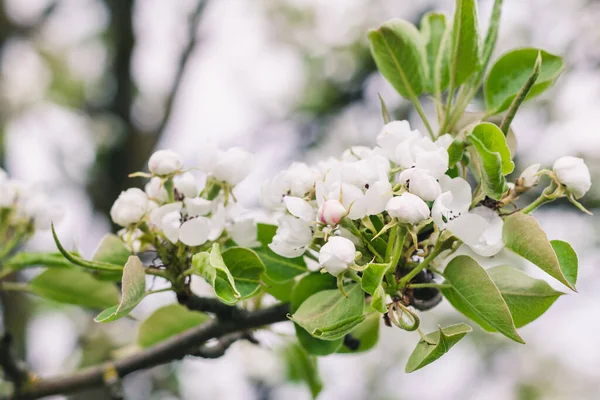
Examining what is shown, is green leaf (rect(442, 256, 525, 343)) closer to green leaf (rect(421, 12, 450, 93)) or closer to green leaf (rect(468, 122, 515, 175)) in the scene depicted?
green leaf (rect(468, 122, 515, 175))

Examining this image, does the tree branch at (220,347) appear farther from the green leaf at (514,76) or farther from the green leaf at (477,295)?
the green leaf at (514,76)

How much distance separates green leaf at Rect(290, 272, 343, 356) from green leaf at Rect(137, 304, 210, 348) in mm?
217

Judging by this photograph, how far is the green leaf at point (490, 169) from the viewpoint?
0.47 meters

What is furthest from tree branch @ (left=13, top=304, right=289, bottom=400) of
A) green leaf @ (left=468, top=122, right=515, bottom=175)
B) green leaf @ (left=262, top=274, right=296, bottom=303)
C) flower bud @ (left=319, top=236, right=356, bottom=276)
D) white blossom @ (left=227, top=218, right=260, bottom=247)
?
green leaf @ (left=468, top=122, right=515, bottom=175)

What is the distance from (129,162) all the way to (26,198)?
6.28 ft

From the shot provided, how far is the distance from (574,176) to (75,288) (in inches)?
27.1

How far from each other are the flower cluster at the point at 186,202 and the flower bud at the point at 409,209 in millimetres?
196

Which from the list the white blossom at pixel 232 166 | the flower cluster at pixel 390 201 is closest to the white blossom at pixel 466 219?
the flower cluster at pixel 390 201

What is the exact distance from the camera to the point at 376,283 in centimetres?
46

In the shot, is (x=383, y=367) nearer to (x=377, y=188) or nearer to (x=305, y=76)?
(x=305, y=76)

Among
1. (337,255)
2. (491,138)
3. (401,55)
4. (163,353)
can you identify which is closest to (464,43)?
(401,55)

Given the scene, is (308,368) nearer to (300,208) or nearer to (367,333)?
(367,333)

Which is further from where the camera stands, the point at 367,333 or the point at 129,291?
the point at 367,333

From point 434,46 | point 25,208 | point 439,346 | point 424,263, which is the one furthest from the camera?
point 25,208
